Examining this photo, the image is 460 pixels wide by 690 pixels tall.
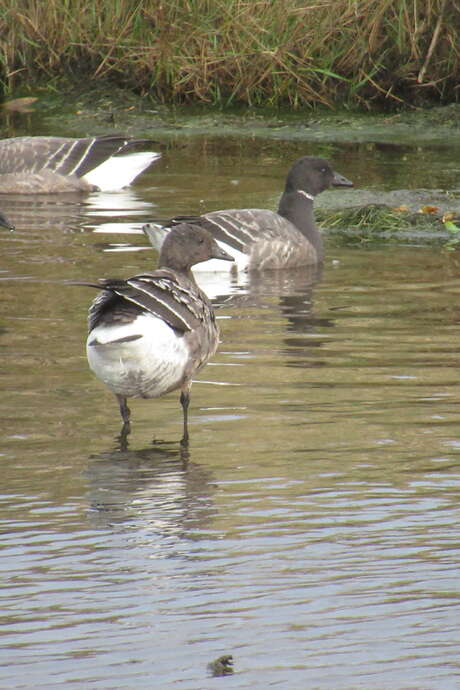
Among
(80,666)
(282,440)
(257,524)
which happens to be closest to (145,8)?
(282,440)

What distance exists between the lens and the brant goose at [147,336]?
585 cm

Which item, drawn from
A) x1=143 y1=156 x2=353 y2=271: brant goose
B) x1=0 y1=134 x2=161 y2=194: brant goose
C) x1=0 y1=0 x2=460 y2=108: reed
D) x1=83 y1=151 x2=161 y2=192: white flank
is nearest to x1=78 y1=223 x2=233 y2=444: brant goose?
x1=143 y1=156 x2=353 y2=271: brant goose

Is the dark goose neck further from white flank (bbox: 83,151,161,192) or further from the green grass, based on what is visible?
white flank (bbox: 83,151,161,192)

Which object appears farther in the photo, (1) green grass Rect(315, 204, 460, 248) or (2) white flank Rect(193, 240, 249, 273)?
(1) green grass Rect(315, 204, 460, 248)

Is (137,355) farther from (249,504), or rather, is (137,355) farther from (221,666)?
(221,666)

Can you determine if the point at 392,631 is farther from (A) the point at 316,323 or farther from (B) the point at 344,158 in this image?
→ (B) the point at 344,158

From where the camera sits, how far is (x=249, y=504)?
16.8ft

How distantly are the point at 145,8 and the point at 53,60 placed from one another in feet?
6.14

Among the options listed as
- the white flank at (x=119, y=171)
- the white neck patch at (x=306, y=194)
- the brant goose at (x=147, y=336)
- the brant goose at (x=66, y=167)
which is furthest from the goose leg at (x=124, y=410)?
the brant goose at (x=66, y=167)

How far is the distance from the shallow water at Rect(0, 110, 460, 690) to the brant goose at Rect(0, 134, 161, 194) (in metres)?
5.82

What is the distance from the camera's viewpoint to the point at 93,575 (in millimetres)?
4367

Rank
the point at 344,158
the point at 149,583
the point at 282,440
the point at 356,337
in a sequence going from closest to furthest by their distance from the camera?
1. the point at 149,583
2. the point at 282,440
3. the point at 356,337
4. the point at 344,158

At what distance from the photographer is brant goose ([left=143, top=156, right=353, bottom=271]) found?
1118 cm

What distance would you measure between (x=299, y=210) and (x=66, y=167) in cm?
452
